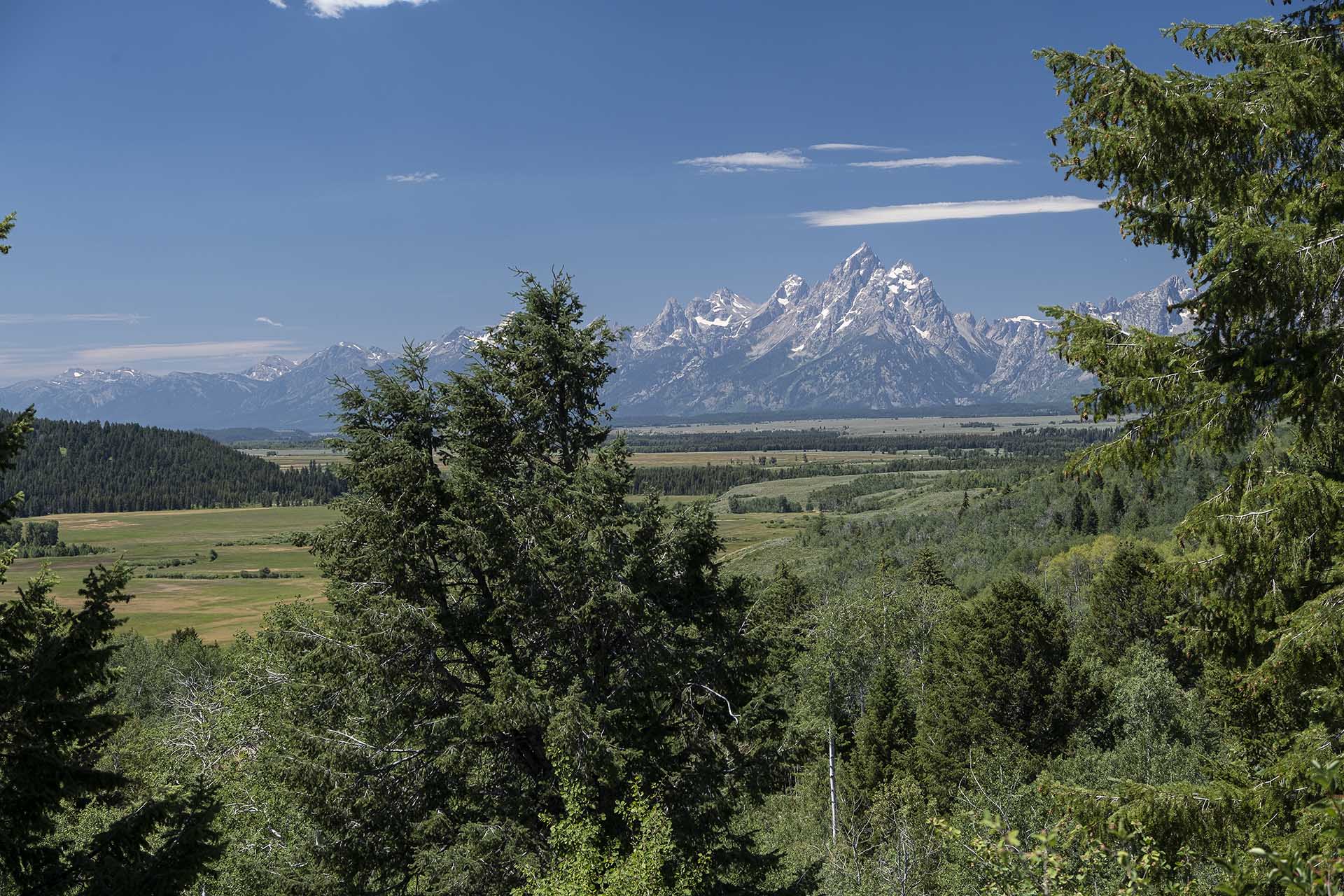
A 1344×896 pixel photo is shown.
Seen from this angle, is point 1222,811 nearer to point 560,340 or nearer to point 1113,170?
point 1113,170

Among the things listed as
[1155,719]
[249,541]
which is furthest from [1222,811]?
[249,541]

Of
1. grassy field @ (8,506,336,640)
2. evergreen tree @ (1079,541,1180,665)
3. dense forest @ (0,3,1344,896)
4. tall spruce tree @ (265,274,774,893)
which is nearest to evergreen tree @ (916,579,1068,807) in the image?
dense forest @ (0,3,1344,896)

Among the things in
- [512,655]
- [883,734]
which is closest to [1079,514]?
[883,734]

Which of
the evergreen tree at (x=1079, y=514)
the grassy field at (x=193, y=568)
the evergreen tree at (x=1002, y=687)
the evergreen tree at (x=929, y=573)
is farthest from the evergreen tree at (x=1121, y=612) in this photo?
the evergreen tree at (x=1079, y=514)

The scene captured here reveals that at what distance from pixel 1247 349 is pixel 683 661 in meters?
9.88

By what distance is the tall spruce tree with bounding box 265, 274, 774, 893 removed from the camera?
1345cm

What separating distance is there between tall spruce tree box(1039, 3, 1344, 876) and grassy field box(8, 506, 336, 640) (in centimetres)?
6473

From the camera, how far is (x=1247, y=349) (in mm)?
7172

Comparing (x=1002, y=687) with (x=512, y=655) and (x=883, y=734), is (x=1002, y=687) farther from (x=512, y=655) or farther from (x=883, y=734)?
(x=512, y=655)

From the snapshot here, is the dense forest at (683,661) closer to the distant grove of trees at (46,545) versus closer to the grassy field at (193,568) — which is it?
the grassy field at (193,568)

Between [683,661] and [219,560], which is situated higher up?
[683,661]

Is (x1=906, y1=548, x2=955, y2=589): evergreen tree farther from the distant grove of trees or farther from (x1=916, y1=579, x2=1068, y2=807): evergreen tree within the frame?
the distant grove of trees

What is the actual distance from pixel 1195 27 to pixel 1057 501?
118 meters

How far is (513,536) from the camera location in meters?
14.2
